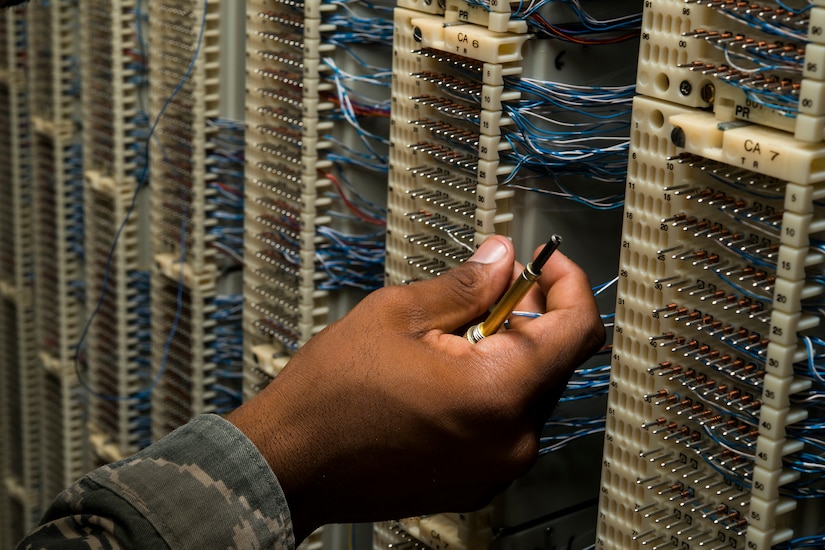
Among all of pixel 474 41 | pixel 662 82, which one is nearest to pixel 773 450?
pixel 662 82

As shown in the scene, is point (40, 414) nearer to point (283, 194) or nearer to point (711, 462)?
point (283, 194)

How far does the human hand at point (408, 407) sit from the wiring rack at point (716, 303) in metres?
0.11

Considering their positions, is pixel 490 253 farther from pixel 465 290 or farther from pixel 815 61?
pixel 815 61

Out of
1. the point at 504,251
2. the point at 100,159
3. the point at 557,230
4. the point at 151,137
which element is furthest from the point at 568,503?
the point at 100,159

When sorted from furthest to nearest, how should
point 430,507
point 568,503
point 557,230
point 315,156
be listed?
point 315,156 < point 568,503 < point 557,230 < point 430,507

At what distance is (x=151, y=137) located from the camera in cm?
223

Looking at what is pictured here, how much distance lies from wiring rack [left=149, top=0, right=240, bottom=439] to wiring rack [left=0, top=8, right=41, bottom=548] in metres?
0.84

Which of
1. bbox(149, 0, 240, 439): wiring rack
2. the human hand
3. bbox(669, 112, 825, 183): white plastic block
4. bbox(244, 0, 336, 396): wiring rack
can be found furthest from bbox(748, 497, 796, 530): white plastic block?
bbox(149, 0, 240, 439): wiring rack

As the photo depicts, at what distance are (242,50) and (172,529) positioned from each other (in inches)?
48.1

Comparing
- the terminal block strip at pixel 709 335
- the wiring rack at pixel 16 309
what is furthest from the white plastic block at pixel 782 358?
the wiring rack at pixel 16 309

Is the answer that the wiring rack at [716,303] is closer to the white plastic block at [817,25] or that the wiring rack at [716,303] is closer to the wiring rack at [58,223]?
the white plastic block at [817,25]

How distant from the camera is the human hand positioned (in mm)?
1070

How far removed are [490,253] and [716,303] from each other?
0.25m

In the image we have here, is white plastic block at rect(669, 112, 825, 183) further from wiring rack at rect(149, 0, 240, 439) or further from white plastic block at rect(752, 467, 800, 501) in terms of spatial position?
wiring rack at rect(149, 0, 240, 439)
